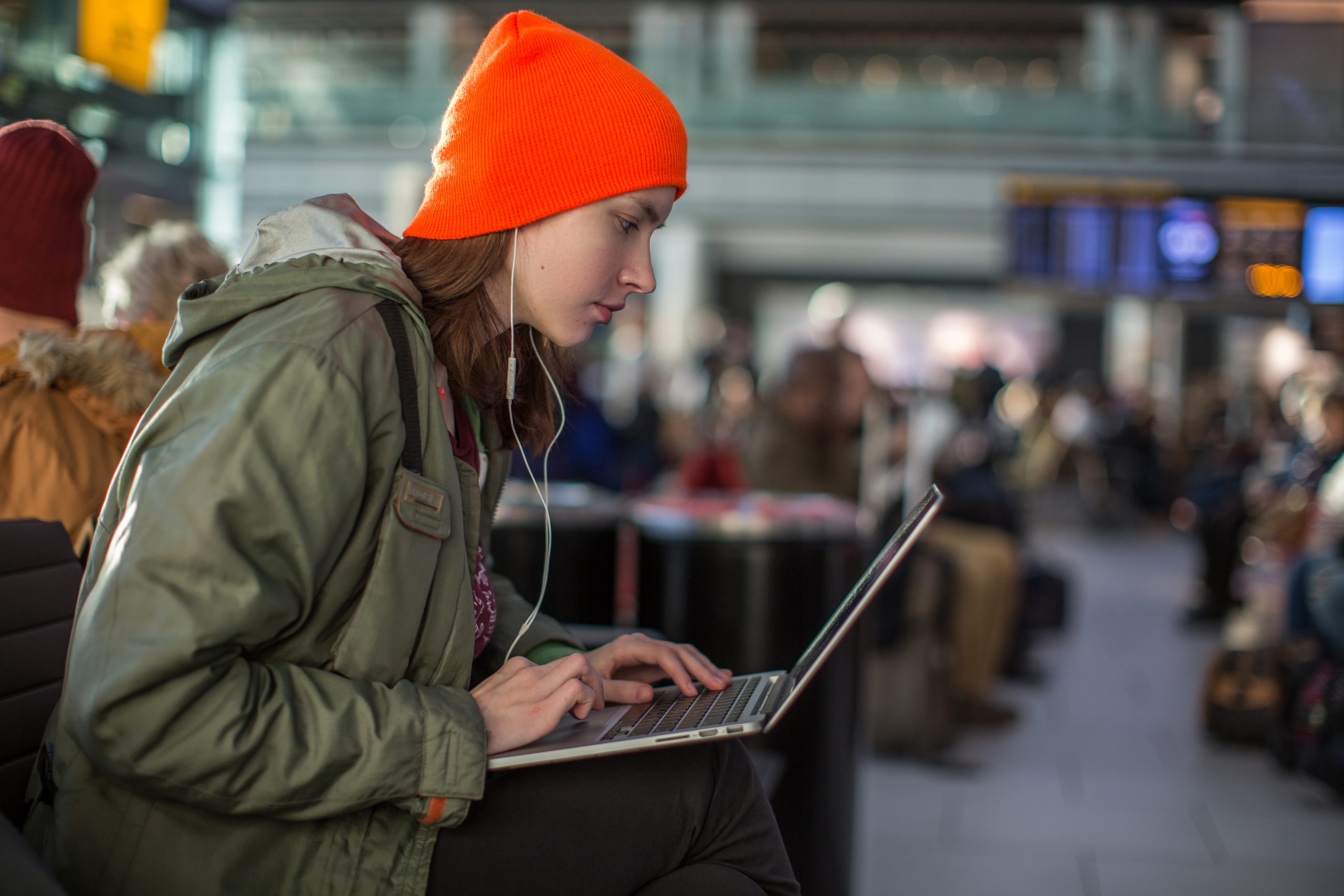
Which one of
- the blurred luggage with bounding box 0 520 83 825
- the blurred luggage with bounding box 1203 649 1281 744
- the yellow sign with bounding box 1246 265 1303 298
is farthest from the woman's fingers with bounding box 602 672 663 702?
the yellow sign with bounding box 1246 265 1303 298

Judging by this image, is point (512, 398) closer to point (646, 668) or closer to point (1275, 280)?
point (646, 668)

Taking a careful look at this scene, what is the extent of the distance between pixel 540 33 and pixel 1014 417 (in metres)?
17.4

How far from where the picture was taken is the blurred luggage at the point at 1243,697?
14.5ft

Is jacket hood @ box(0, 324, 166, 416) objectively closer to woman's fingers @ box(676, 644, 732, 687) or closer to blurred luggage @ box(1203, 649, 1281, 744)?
woman's fingers @ box(676, 644, 732, 687)

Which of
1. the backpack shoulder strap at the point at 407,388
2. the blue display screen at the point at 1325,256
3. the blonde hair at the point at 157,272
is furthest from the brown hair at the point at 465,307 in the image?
the blue display screen at the point at 1325,256

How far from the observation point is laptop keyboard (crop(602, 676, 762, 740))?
1331 mm

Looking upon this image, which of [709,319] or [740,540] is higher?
[709,319]

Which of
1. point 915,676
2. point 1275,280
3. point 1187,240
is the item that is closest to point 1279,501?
point 1275,280

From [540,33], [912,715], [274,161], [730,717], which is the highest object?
[274,161]

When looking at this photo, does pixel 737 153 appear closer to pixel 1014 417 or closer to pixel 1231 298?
pixel 1014 417

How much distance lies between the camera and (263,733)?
113 cm

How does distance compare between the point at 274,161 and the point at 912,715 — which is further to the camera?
the point at 274,161

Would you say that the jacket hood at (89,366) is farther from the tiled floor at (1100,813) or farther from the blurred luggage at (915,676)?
the blurred luggage at (915,676)

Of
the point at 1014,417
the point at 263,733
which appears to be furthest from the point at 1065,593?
the point at 1014,417
